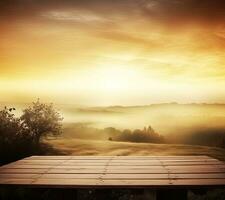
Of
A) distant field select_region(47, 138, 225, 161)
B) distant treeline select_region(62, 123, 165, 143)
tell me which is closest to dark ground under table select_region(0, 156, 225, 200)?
distant field select_region(47, 138, 225, 161)

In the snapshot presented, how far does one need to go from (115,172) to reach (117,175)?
0.17 metres

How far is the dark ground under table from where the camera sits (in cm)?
335

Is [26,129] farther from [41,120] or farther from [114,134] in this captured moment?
[114,134]

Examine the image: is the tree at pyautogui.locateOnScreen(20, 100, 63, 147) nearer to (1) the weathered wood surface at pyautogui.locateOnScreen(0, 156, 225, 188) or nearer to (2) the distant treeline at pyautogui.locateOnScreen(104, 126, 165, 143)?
(2) the distant treeline at pyautogui.locateOnScreen(104, 126, 165, 143)

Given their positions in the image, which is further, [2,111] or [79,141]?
[79,141]

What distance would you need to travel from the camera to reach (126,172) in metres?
3.95

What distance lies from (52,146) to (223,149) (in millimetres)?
5897

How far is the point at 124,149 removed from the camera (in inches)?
534

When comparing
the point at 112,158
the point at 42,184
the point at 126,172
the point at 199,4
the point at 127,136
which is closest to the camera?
the point at 42,184

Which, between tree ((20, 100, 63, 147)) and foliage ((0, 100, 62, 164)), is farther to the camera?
tree ((20, 100, 63, 147))

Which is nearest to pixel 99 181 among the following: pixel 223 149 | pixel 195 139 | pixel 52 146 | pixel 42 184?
pixel 42 184

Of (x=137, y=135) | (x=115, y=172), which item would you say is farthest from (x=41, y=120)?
(x=115, y=172)

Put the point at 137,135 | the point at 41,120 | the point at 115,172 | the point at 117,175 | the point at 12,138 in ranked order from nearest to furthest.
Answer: the point at 117,175 → the point at 115,172 → the point at 12,138 → the point at 41,120 → the point at 137,135

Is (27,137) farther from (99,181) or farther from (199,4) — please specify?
(99,181)
